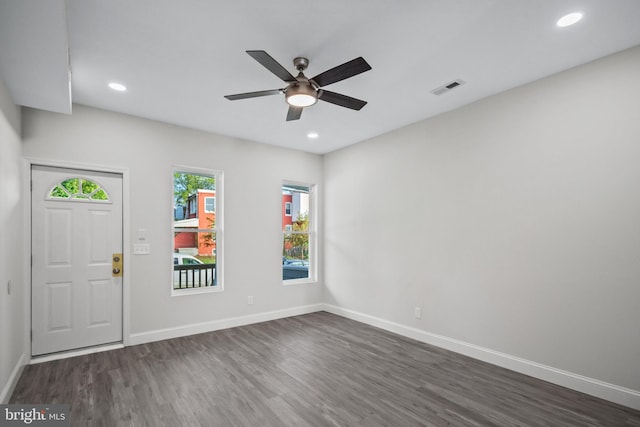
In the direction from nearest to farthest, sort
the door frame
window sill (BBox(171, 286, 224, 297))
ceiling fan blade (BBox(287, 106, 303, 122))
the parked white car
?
1. ceiling fan blade (BBox(287, 106, 303, 122))
2. the door frame
3. window sill (BBox(171, 286, 224, 297))
4. the parked white car

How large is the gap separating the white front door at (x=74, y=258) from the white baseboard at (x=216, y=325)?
0.30 m

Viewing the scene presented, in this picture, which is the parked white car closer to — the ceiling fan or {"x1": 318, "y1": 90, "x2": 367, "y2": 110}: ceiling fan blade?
the ceiling fan

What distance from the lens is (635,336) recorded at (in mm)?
2572

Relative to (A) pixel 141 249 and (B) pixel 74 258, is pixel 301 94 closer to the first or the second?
(A) pixel 141 249

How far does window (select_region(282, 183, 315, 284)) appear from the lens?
5691 millimetres

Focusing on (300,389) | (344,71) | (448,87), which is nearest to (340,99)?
(344,71)

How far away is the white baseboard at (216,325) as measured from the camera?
4045 millimetres

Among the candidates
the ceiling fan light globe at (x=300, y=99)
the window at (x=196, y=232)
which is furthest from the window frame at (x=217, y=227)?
the ceiling fan light globe at (x=300, y=99)

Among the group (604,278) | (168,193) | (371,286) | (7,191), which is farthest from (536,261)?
(7,191)

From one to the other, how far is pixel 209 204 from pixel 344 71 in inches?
128

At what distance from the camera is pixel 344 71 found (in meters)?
2.38

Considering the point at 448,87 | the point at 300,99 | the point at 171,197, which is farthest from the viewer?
the point at 171,197

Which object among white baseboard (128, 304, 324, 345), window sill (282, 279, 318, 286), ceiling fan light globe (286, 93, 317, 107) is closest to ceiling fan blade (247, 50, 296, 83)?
ceiling fan light globe (286, 93, 317, 107)

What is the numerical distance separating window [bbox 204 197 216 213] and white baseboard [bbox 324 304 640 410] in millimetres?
3084
